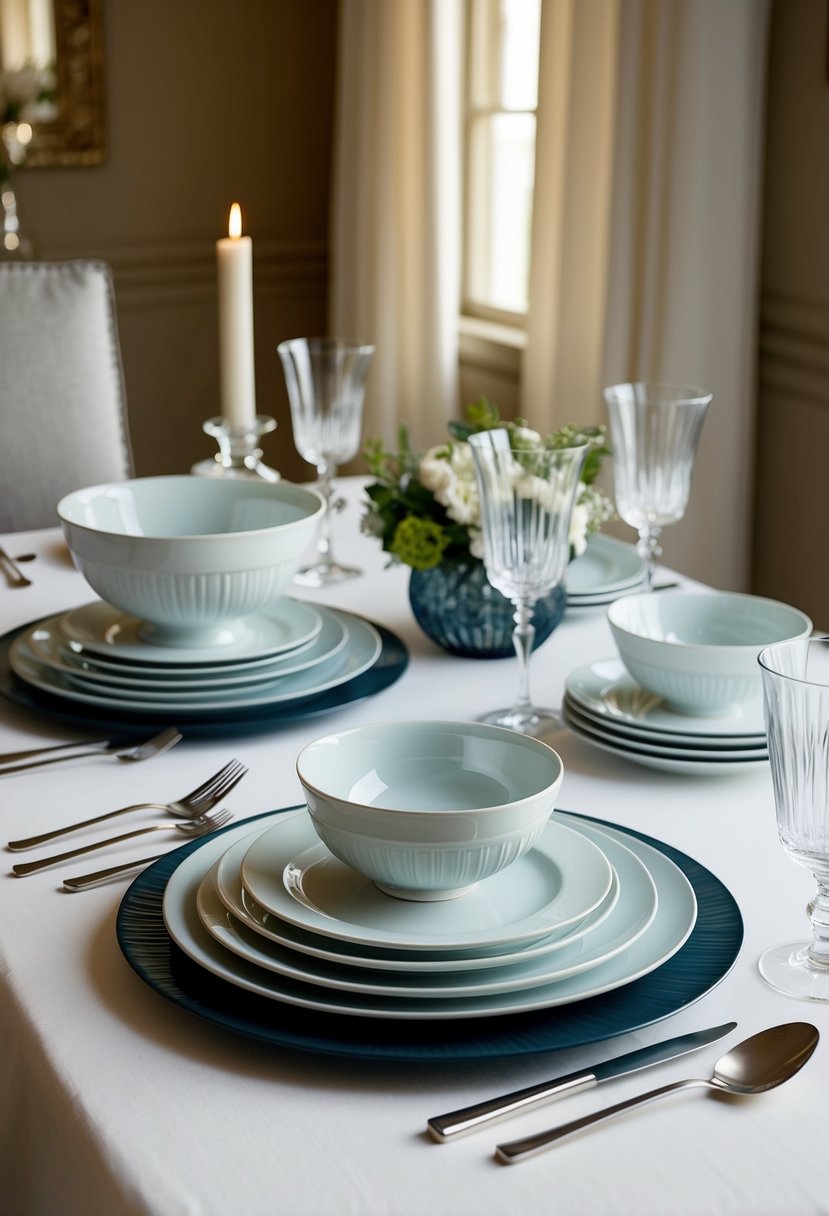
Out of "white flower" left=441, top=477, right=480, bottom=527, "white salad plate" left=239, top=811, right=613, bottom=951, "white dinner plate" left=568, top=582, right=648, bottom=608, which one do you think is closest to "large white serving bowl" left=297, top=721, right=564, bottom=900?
"white salad plate" left=239, top=811, right=613, bottom=951

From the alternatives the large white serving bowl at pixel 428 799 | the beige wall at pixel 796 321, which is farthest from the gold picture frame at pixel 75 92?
the large white serving bowl at pixel 428 799

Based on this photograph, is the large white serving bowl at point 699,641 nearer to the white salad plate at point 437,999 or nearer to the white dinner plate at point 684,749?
the white dinner plate at point 684,749

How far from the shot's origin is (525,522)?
975mm

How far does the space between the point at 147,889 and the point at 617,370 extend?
1.97m

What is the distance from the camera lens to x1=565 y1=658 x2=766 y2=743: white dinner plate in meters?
0.94

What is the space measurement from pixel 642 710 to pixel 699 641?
104 millimetres

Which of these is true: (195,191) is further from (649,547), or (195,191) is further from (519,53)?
(649,547)

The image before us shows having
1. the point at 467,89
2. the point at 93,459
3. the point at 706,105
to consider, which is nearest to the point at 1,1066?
the point at 93,459

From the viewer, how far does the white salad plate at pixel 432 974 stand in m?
0.61

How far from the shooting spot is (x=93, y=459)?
6.46 ft

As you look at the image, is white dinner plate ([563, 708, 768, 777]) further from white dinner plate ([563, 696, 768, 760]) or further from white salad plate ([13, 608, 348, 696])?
white salad plate ([13, 608, 348, 696])

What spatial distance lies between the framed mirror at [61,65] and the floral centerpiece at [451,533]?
2.62 metres

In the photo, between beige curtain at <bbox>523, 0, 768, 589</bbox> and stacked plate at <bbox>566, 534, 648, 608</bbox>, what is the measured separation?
1062 millimetres

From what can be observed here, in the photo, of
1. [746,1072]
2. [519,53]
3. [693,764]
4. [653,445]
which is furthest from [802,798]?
[519,53]
